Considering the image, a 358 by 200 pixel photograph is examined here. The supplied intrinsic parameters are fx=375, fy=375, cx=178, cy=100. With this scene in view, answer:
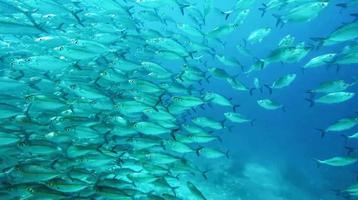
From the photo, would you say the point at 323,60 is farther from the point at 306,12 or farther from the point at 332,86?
the point at 306,12

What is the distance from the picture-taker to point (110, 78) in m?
8.13

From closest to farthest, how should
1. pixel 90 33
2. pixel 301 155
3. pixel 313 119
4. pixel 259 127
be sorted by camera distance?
1. pixel 90 33
2. pixel 301 155
3. pixel 259 127
4. pixel 313 119

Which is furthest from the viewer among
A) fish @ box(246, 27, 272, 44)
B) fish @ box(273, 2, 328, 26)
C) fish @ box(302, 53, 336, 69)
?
fish @ box(246, 27, 272, 44)

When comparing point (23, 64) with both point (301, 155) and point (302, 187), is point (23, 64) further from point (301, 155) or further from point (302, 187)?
point (301, 155)

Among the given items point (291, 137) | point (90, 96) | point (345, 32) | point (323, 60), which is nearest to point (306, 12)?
point (345, 32)

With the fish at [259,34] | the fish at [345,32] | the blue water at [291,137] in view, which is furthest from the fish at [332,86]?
the fish at [259,34]

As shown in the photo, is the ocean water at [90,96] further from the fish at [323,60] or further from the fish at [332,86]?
the fish at [332,86]

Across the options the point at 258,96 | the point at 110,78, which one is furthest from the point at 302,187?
the point at 258,96

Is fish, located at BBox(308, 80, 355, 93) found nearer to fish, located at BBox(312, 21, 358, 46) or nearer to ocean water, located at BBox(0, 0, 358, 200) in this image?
ocean water, located at BBox(0, 0, 358, 200)

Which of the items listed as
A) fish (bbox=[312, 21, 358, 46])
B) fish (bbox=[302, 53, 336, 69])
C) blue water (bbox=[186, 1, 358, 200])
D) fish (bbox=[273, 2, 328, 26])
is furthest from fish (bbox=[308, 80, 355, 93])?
blue water (bbox=[186, 1, 358, 200])

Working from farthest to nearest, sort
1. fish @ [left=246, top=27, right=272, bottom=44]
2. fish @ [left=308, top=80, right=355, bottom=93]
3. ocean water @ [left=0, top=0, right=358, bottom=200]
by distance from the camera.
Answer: fish @ [left=246, top=27, right=272, bottom=44] → fish @ [left=308, top=80, right=355, bottom=93] → ocean water @ [left=0, top=0, right=358, bottom=200]

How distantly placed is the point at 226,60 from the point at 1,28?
19.5 feet

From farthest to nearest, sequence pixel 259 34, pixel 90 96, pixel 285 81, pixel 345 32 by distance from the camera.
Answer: pixel 259 34 < pixel 285 81 < pixel 345 32 < pixel 90 96

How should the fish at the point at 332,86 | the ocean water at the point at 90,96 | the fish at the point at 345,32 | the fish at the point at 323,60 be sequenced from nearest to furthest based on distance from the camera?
the ocean water at the point at 90,96 → the fish at the point at 345,32 → the fish at the point at 332,86 → the fish at the point at 323,60
